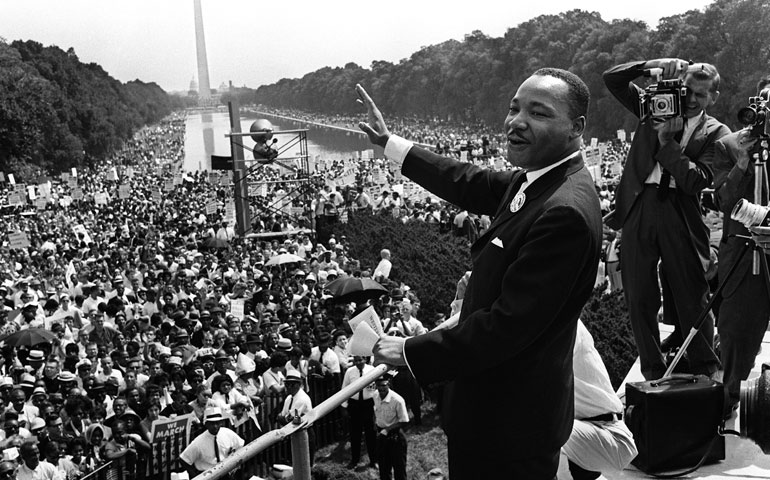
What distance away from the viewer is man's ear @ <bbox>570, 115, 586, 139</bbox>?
2969mm

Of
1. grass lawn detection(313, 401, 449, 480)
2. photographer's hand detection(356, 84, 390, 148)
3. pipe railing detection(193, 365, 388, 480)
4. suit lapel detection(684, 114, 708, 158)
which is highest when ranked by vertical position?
photographer's hand detection(356, 84, 390, 148)

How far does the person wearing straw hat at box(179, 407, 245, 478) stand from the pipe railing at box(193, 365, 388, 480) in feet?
17.1

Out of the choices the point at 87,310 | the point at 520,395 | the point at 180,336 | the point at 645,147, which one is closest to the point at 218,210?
the point at 87,310

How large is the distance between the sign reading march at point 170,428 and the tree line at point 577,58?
35154mm

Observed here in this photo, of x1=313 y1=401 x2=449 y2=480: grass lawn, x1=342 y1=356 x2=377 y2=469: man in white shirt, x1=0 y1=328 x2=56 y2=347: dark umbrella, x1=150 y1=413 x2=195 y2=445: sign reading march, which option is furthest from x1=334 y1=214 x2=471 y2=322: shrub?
x1=150 y1=413 x2=195 y2=445: sign reading march

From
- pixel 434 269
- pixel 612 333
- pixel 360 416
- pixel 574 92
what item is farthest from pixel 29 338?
pixel 574 92

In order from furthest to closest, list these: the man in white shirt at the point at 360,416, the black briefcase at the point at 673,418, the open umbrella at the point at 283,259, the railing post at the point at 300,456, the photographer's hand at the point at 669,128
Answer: the open umbrella at the point at 283,259
the man in white shirt at the point at 360,416
the photographer's hand at the point at 669,128
the black briefcase at the point at 673,418
the railing post at the point at 300,456

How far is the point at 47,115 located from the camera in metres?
59.3

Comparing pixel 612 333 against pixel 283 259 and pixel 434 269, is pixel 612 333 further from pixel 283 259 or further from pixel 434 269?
pixel 283 259

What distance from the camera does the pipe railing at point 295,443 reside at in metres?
2.78

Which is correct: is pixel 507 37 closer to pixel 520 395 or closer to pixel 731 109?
pixel 731 109

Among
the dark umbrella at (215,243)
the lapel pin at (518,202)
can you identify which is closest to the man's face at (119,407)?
the lapel pin at (518,202)

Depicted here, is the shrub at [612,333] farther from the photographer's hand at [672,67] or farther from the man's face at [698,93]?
the photographer's hand at [672,67]

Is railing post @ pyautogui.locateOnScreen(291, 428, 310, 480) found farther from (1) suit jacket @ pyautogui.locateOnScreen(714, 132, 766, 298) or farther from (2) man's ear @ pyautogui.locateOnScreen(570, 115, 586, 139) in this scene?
(1) suit jacket @ pyautogui.locateOnScreen(714, 132, 766, 298)
